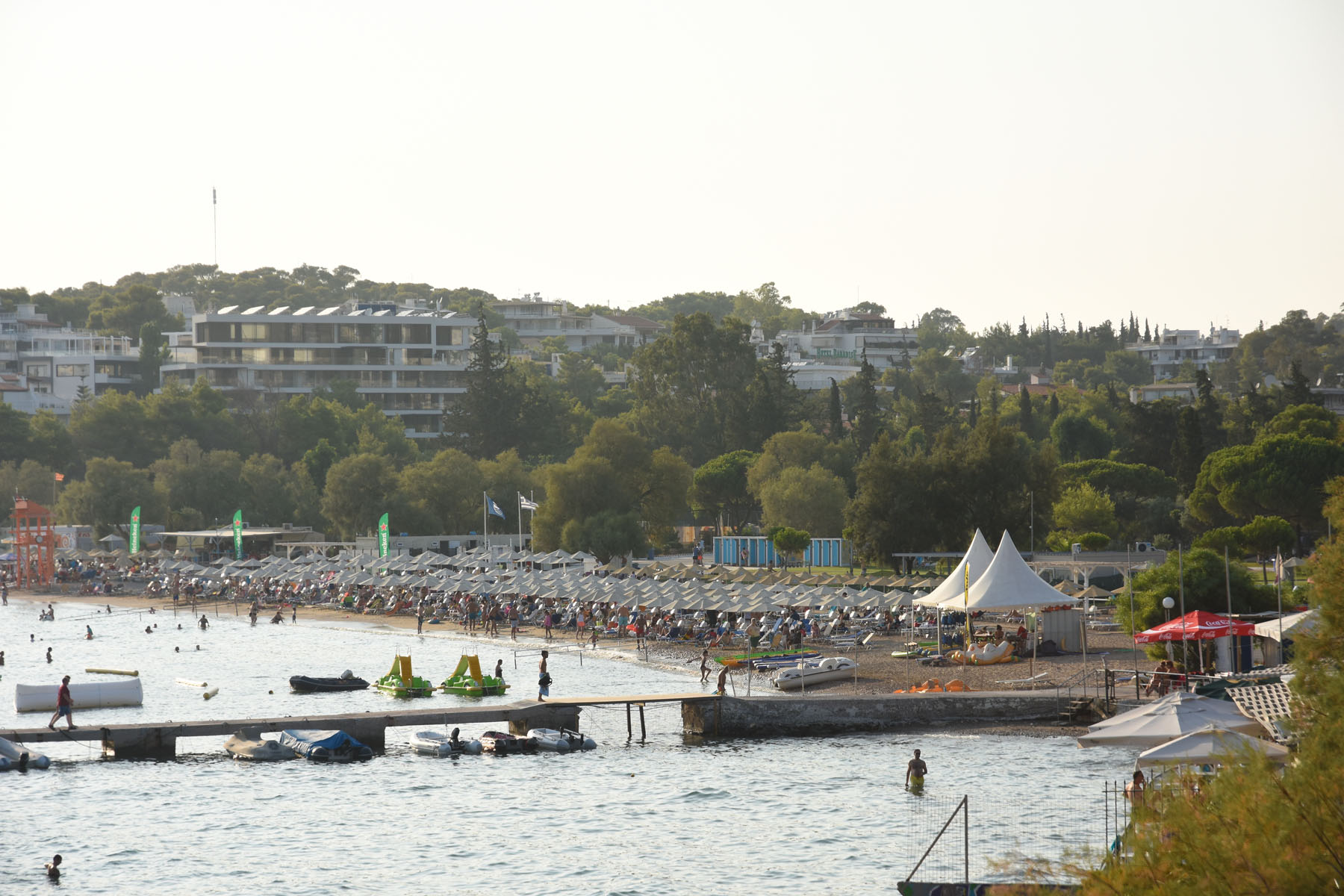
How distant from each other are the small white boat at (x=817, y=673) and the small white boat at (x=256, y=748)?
1287 cm

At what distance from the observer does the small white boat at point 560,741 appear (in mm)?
32156

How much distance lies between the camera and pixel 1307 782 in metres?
9.59

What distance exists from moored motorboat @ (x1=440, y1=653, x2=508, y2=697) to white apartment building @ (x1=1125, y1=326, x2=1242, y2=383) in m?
134

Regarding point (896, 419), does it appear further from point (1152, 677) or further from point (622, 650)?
point (1152, 677)

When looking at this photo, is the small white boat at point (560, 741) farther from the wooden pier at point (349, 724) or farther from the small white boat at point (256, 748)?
the small white boat at point (256, 748)

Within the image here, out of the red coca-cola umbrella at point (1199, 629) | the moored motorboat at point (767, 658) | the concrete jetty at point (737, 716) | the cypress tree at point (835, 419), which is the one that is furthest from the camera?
the cypress tree at point (835, 419)

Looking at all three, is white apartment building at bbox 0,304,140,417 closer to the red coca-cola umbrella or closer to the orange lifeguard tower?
the orange lifeguard tower

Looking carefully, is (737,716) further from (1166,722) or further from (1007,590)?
(1166,722)

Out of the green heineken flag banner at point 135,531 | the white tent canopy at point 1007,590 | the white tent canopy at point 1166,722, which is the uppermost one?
the green heineken flag banner at point 135,531

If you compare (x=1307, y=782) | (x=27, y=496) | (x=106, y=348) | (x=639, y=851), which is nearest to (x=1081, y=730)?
(x=639, y=851)

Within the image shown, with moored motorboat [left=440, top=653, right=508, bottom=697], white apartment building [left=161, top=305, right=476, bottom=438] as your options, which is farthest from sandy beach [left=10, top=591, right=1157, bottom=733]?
white apartment building [left=161, top=305, right=476, bottom=438]

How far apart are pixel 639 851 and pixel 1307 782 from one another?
1658cm

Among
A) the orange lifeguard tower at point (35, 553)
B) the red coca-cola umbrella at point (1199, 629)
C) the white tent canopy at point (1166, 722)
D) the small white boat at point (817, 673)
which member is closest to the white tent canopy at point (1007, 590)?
the small white boat at point (817, 673)

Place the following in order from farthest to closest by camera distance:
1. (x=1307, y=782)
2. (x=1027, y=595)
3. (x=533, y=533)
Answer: (x=533, y=533) → (x=1027, y=595) → (x=1307, y=782)
